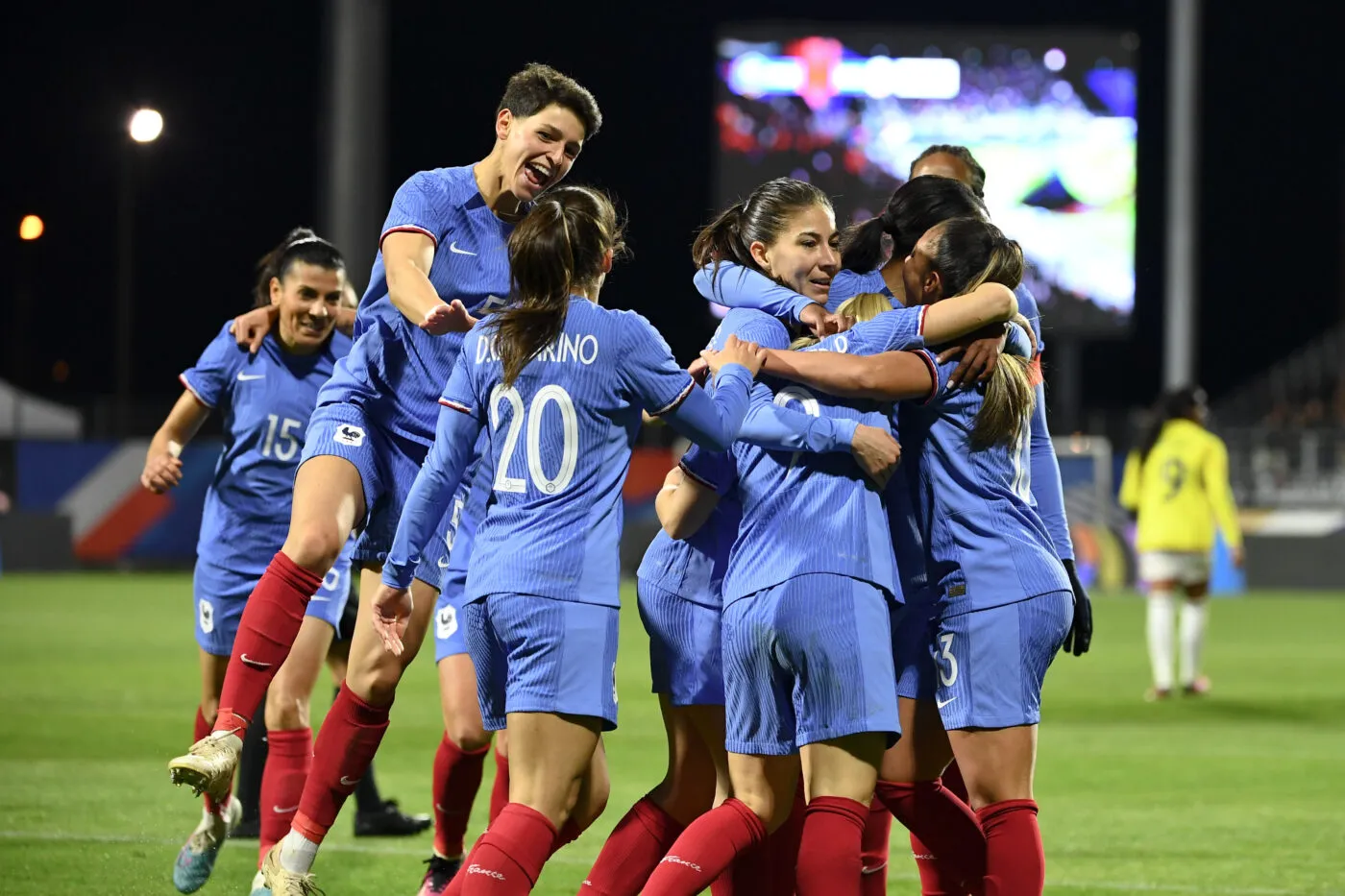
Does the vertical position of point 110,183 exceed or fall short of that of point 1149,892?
it exceeds it

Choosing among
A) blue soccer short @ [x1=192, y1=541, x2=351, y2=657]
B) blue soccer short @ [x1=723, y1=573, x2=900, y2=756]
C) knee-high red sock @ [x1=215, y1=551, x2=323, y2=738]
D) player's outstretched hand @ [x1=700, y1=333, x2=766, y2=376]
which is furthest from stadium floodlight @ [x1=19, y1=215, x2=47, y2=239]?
blue soccer short @ [x1=723, y1=573, x2=900, y2=756]

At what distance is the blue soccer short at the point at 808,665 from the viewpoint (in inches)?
160

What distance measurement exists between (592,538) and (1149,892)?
2.81 metres

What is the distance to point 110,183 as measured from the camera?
1364 inches

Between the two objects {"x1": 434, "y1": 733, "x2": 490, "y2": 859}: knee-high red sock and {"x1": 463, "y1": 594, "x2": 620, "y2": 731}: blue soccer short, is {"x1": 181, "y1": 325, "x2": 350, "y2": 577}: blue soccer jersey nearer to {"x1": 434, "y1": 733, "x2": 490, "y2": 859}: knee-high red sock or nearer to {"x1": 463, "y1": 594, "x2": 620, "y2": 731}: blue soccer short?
{"x1": 434, "y1": 733, "x2": 490, "y2": 859}: knee-high red sock

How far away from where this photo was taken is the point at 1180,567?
12633mm

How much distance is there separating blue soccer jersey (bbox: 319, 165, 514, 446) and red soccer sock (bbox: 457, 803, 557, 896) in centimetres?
161

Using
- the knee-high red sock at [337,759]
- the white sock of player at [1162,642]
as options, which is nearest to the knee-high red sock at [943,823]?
the knee-high red sock at [337,759]

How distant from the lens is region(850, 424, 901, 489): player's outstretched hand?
4125mm

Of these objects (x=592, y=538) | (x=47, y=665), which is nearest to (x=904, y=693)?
(x=592, y=538)

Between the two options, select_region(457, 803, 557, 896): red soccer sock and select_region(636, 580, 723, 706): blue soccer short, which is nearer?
select_region(457, 803, 557, 896): red soccer sock

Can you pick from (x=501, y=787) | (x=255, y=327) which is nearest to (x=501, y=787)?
(x=501, y=787)

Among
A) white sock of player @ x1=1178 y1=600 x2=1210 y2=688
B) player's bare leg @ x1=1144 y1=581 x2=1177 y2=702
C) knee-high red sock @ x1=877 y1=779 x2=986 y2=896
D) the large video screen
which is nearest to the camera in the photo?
knee-high red sock @ x1=877 y1=779 x2=986 y2=896

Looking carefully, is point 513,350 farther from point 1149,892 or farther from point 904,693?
point 1149,892
